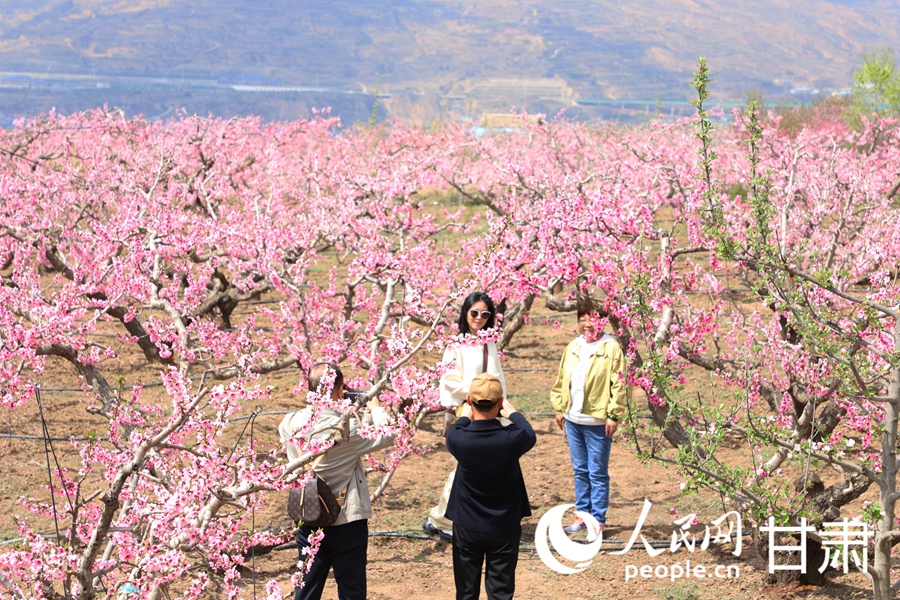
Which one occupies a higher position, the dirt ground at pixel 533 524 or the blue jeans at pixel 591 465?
the blue jeans at pixel 591 465

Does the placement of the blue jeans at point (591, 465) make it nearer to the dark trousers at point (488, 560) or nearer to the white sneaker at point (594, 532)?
the white sneaker at point (594, 532)

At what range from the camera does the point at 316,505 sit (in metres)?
4.33

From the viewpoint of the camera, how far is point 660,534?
646 centimetres

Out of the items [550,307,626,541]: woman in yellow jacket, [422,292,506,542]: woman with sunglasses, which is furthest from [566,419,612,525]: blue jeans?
[422,292,506,542]: woman with sunglasses

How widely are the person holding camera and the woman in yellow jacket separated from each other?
178 cm

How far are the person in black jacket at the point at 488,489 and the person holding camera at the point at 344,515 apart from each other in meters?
0.42

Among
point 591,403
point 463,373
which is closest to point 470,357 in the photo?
point 463,373

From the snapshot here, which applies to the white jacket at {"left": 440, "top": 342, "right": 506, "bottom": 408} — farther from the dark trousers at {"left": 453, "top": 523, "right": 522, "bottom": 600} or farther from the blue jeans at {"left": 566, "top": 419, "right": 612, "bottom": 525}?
the dark trousers at {"left": 453, "top": 523, "right": 522, "bottom": 600}

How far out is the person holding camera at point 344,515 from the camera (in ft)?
14.7

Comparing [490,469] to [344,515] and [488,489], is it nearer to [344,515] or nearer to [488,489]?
[488,489]

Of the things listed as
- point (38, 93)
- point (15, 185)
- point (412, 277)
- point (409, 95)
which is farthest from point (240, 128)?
point (409, 95)

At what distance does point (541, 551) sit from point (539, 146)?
23703 mm

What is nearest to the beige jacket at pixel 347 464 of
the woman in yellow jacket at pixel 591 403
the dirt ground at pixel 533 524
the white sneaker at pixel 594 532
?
the dirt ground at pixel 533 524

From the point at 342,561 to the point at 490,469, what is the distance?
35.6 inches
